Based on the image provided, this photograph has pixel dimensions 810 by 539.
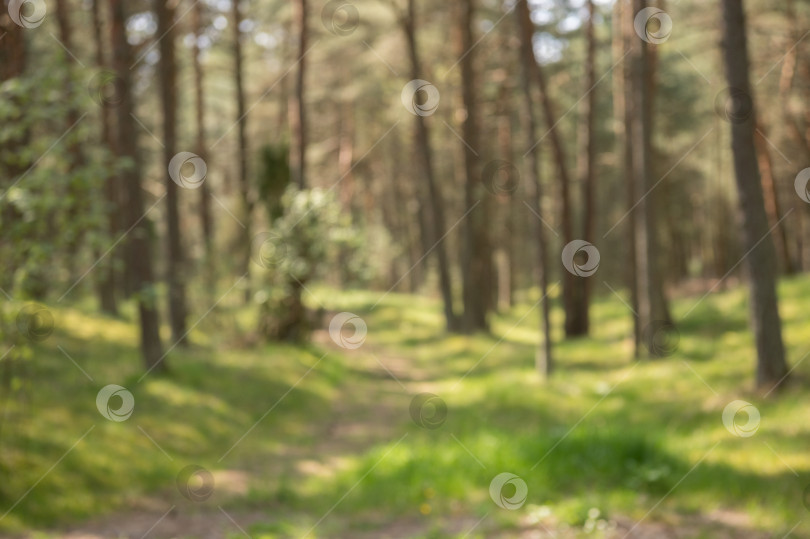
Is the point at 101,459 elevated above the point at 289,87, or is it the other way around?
the point at 289,87

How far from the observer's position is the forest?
680 centimetres

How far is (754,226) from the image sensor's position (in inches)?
340

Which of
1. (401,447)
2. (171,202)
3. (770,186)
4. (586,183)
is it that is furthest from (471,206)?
(401,447)

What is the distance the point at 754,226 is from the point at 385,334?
16.1 meters

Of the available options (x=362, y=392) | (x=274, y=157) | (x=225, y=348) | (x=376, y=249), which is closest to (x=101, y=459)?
(x=362, y=392)

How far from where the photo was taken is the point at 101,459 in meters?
7.93

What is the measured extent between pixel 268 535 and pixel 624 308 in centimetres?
1934

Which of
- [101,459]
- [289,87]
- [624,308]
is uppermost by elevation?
[289,87]

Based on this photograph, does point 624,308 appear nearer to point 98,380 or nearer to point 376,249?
point 376,249

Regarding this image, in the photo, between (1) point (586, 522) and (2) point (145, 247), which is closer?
(1) point (586, 522)

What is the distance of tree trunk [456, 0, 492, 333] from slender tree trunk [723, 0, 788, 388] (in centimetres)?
902

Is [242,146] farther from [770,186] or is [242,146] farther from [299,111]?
[770,186]

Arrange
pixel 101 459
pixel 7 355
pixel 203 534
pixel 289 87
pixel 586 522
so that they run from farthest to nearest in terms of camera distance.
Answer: pixel 289 87
pixel 101 459
pixel 7 355
pixel 203 534
pixel 586 522

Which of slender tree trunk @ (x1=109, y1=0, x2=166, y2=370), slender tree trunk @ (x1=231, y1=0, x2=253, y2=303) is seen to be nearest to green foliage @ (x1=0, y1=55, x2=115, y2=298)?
slender tree trunk @ (x1=109, y1=0, x2=166, y2=370)
